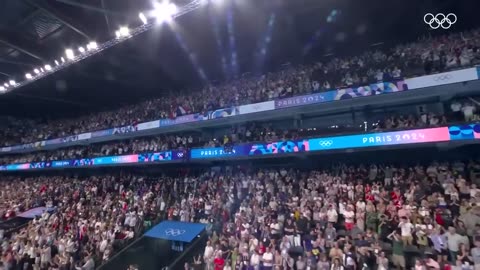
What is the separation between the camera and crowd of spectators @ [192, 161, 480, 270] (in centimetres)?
907

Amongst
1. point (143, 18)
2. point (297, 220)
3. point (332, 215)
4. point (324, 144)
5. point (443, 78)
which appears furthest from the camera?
point (324, 144)

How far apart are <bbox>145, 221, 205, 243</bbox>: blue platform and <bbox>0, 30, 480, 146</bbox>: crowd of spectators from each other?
312 inches

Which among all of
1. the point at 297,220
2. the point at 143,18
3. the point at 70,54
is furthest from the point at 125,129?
the point at 297,220

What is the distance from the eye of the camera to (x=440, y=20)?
53.9 ft

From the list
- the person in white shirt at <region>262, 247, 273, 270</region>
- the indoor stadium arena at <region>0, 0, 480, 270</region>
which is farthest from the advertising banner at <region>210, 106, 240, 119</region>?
the person in white shirt at <region>262, 247, 273, 270</region>

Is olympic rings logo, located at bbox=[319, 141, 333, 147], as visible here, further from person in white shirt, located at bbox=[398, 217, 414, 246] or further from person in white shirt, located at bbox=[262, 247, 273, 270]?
person in white shirt, located at bbox=[262, 247, 273, 270]

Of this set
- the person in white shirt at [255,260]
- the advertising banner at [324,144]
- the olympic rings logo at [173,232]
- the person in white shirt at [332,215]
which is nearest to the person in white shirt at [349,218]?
the person in white shirt at [332,215]

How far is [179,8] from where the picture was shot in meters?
14.1

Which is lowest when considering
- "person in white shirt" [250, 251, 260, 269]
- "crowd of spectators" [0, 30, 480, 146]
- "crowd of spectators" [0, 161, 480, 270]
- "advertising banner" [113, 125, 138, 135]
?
"person in white shirt" [250, 251, 260, 269]

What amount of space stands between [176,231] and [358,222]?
27.6ft

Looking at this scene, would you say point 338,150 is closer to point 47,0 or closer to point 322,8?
point 322,8

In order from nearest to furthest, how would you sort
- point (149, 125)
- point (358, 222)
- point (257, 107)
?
point (358, 222) < point (257, 107) < point (149, 125)

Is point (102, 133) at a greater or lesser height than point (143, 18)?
lesser

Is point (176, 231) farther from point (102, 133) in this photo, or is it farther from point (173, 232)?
point (102, 133)
